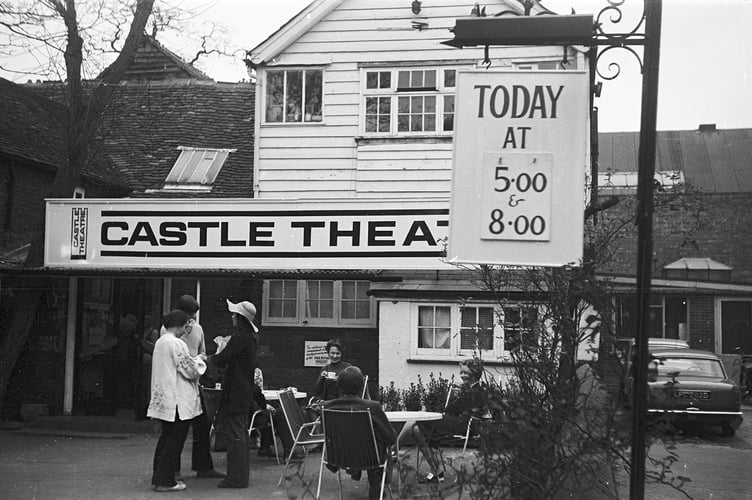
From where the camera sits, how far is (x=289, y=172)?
19.0 metres

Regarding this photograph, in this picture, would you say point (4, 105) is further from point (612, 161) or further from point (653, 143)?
point (612, 161)

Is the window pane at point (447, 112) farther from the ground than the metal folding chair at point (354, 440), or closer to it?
farther from the ground

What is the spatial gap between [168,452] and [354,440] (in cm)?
202

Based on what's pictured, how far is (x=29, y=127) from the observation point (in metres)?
19.5

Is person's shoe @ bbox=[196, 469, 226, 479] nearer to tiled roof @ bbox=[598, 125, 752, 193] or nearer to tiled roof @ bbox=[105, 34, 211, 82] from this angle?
tiled roof @ bbox=[105, 34, 211, 82]

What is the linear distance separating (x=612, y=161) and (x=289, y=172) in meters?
25.5

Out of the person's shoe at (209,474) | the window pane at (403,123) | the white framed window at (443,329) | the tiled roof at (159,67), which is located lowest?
the person's shoe at (209,474)

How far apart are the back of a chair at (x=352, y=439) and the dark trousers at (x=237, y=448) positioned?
1.20 metres

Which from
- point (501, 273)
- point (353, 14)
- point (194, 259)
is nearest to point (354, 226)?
point (194, 259)

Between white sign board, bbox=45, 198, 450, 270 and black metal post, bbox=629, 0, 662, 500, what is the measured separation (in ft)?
31.2

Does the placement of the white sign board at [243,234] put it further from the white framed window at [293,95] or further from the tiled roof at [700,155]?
the tiled roof at [700,155]

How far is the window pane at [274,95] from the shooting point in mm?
19078

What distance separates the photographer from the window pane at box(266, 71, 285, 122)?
19078mm

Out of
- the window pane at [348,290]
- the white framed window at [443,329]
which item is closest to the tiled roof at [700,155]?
the window pane at [348,290]
